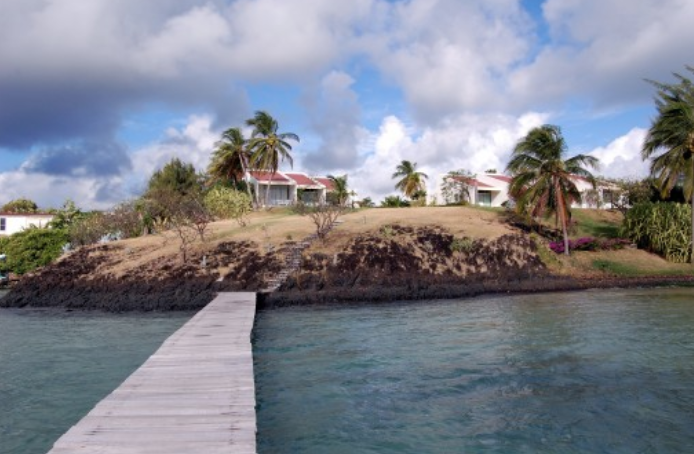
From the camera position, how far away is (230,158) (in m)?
57.1

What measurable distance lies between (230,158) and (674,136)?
128 feet

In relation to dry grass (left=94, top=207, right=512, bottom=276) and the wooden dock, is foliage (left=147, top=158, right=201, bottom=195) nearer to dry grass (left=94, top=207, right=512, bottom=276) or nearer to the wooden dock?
dry grass (left=94, top=207, right=512, bottom=276)

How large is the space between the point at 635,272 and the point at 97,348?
88.8 ft

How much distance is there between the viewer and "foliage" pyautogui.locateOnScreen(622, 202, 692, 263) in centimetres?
3272

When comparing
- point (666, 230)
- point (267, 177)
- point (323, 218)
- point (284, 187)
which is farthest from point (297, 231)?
point (284, 187)

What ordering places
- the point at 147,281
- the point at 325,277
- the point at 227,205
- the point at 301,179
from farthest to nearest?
1. the point at 301,179
2. the point at 227,205
3. the point at 325,277
4. the point at 147,281

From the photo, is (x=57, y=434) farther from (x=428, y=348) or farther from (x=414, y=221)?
(x=414, y=221)

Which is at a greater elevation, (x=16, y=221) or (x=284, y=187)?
(x=284, y=187)

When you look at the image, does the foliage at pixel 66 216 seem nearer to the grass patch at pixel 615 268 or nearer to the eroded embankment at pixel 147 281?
the eroded embankment at pixel 147 281

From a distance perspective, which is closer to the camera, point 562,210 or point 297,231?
point 562,210

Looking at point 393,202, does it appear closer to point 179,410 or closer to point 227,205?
point 227,205

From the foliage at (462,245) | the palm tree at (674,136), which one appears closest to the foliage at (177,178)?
the foliage at (462,245)

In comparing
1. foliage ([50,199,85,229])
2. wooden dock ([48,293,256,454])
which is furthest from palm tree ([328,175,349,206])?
wooden dock ([48,293,256,454])

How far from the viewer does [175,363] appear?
35.1ft
